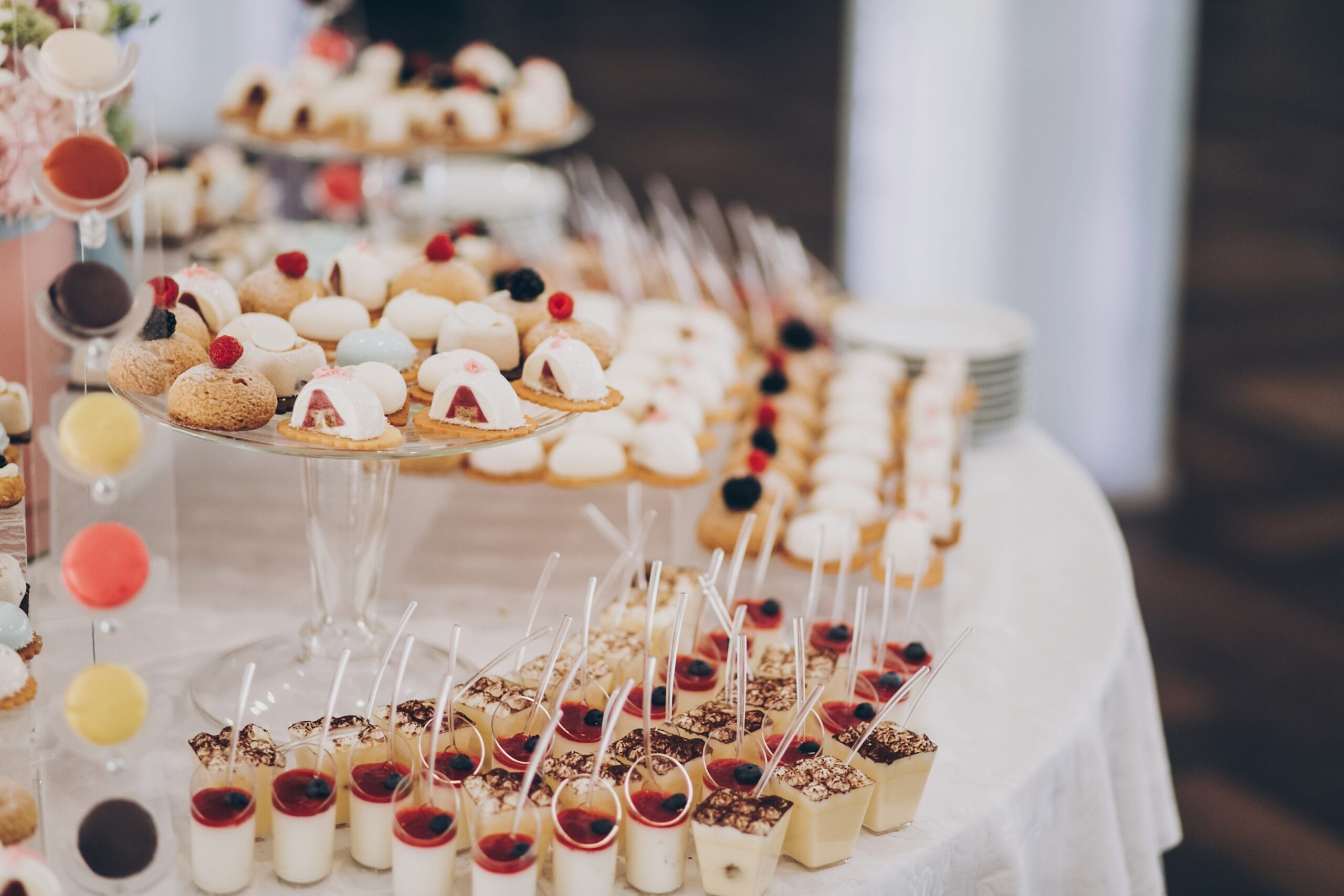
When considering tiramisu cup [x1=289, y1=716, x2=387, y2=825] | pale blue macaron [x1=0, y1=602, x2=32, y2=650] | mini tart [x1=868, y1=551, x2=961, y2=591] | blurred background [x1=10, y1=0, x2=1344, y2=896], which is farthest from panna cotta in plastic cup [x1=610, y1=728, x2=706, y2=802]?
blurred background [x1=10, y1=0, x2=1344, y2=896]

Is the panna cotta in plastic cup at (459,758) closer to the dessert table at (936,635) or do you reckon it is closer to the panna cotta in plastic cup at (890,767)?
the dessert table at (936,635)

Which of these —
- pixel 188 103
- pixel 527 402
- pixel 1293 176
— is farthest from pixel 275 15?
pixel 527 402

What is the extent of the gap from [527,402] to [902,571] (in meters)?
0.56

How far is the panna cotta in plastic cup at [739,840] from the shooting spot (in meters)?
1.26

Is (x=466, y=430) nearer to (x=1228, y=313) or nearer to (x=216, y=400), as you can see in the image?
(x=216, y=400)

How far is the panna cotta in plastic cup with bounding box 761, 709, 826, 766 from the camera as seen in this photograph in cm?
141

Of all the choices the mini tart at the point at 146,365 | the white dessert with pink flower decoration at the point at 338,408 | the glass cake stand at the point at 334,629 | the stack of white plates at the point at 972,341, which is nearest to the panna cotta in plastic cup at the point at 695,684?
the glass cake stand at the point at 334,629

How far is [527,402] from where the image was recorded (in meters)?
1.72

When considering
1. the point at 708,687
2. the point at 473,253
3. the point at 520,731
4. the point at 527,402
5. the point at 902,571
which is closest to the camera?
the point at 520,731

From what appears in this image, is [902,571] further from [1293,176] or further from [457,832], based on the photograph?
[1293,176]

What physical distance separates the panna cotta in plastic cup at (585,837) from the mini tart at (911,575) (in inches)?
25.3

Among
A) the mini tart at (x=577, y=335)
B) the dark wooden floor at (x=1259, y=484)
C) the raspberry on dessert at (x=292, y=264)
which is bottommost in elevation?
the dark wooden floor at (x=1259, y=484)

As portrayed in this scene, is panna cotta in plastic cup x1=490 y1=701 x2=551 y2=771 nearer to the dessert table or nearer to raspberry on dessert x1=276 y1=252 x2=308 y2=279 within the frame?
the dessert table

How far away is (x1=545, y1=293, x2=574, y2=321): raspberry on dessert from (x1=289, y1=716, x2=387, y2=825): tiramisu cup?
2.03 ft
